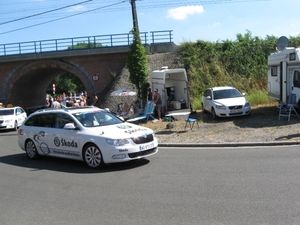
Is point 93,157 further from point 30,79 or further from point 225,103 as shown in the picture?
point 30,79

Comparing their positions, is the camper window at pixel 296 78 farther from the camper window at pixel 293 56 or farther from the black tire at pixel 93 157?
the black tire at pixel 93 157

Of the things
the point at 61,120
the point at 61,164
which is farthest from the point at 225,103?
the point at 61,164

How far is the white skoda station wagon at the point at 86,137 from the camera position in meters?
9.13

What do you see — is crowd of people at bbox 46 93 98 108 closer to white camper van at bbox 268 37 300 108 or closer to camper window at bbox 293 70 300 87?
white camper van at bbox 268 37 300 108

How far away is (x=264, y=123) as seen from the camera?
15.3 m

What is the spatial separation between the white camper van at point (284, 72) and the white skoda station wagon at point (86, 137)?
354 inches

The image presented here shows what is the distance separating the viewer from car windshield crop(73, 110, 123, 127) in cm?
1013

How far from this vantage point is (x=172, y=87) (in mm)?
21844

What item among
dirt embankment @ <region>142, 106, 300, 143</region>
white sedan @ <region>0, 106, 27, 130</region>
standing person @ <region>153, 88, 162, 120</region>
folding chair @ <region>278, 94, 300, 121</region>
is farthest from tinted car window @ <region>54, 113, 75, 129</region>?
white sedan @ <region>0, 106, 27, 130</region>

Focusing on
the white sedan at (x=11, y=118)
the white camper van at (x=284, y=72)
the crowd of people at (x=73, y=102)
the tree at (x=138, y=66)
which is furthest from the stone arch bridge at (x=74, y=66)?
the white camper van at (x=284, y=72)

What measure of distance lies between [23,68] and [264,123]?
2697cm

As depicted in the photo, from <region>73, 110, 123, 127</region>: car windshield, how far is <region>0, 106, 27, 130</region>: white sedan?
1405 cm

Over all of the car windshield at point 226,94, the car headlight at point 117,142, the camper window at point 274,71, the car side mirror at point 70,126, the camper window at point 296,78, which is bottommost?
the car headlight at point 117,142

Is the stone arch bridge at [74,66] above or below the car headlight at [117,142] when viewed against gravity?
above
